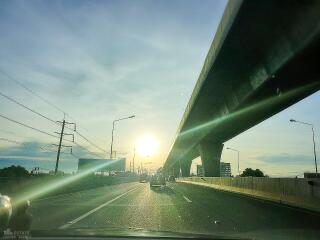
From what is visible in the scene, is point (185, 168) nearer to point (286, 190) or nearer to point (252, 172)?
point (252, 172)

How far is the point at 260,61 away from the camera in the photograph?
22438mm

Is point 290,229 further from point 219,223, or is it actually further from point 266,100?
point 266,100

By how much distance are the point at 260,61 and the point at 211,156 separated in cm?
3735

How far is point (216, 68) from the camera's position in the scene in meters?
23.9

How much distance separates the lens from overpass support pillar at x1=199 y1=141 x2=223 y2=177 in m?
A: 58.3

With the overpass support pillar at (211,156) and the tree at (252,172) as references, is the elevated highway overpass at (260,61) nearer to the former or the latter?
the overpass support pillar at (211,156)

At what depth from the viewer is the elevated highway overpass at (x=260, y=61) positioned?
1686 cm

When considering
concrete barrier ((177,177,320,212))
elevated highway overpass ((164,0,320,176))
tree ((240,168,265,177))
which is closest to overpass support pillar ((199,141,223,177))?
elevated highway overpass ((164,0,320,176))

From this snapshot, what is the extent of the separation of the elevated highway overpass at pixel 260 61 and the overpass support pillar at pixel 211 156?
2126cm

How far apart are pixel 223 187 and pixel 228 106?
468 inches

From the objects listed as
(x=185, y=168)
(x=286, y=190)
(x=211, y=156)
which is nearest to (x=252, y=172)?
(x=185, y=168)

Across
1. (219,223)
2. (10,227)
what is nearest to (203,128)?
(219,223)

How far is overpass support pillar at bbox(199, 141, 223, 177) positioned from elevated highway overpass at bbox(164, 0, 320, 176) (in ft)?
69.8

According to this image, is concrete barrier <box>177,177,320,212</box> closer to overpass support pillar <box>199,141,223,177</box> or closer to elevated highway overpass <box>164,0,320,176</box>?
elevated highway overpass <box>164,0,320,176</box>
